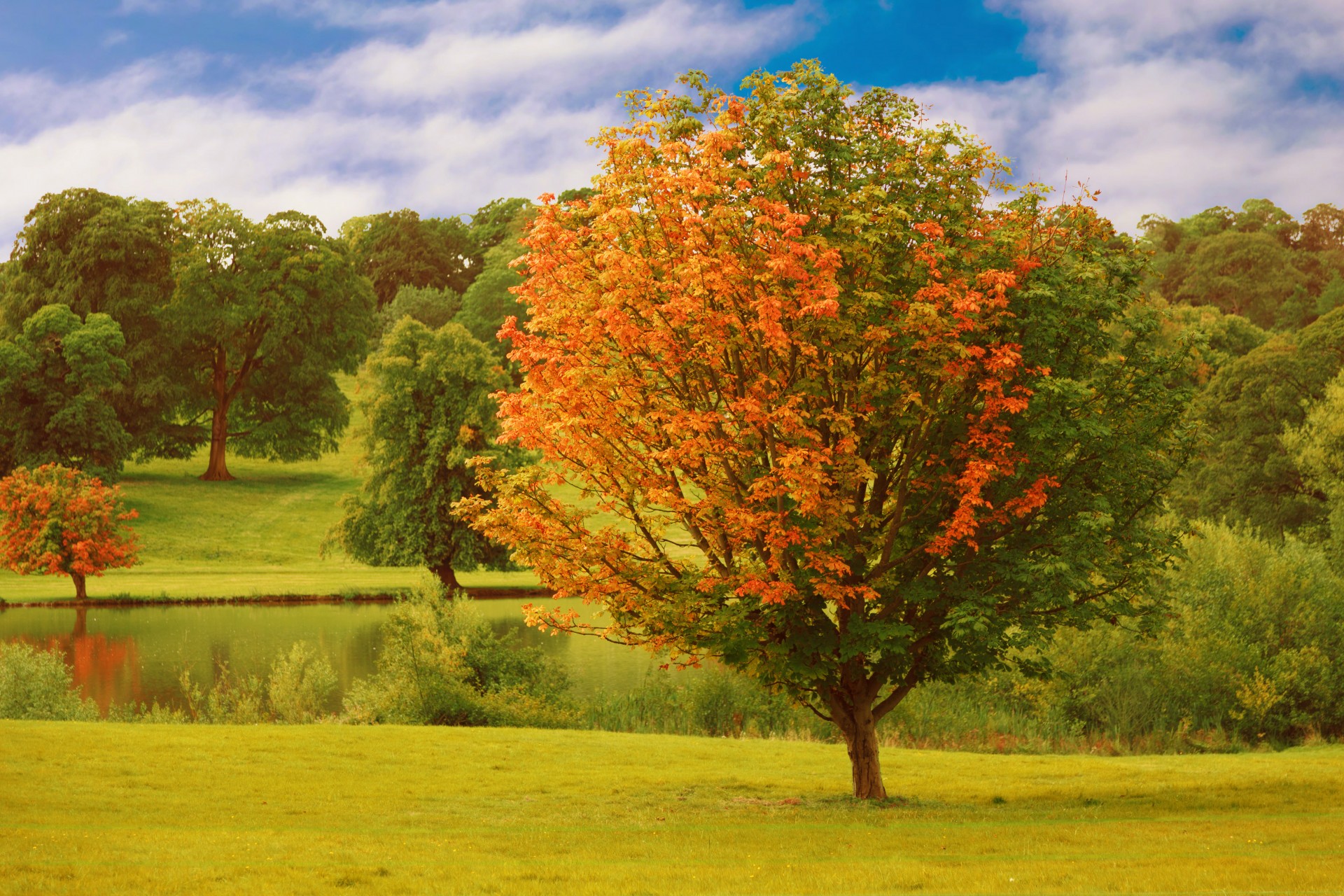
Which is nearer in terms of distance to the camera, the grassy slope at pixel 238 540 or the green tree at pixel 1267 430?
the green tree at pixel 1267 430

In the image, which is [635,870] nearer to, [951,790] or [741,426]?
[741,426]

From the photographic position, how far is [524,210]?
116625 millimetres

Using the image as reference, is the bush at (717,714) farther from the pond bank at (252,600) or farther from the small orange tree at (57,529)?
the small orange tree at (57,529)

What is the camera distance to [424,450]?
46000 millimetres

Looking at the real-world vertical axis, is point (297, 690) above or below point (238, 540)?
below

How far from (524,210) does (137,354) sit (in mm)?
55486

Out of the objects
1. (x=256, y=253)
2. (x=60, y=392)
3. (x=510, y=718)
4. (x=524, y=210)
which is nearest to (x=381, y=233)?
(x=524, y=210)

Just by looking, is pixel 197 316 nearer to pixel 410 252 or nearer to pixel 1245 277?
pixel 410 252

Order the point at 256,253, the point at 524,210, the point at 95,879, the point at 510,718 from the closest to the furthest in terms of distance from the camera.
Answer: the point at 95,879, the point at 510,718, the point at 256,253, the point at 524,210

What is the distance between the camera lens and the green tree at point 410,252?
116 metres

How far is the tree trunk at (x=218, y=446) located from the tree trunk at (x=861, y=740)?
→ 2527 inches

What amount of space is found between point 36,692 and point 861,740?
65.7 ft

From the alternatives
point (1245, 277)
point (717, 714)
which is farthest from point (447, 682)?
point (1245, 277)

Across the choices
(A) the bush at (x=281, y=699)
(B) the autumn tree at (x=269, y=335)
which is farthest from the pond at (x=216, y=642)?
(B) the autumn tree at (x=269, y=335)
